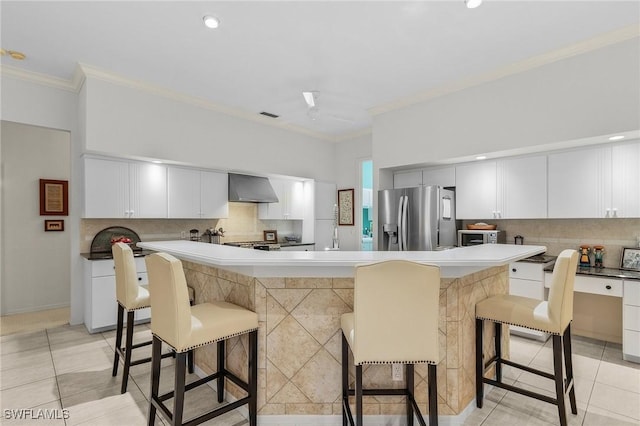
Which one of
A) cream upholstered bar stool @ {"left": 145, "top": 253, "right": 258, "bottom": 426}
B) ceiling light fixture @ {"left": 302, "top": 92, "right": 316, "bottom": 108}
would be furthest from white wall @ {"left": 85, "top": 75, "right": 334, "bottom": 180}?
cream upholstered bar stool @ {"left": 145, "top": 253, "right": 258, "bottom": 426}

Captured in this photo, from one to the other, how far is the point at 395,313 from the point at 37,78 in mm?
4650

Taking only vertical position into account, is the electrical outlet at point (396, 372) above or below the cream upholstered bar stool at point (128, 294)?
below

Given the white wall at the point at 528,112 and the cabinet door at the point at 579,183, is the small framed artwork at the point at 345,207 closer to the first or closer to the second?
the white wall at the point at 528,112

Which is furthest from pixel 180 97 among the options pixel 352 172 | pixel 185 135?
pixel 352 172

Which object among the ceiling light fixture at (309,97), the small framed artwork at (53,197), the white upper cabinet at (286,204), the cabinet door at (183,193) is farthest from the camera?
the white upper cabinet at (286,204)

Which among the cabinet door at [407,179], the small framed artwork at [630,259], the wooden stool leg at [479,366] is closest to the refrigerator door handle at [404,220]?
the cabinet door at [407,179]

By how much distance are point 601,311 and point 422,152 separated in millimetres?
2676

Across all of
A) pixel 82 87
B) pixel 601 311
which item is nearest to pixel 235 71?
pixel 82 87

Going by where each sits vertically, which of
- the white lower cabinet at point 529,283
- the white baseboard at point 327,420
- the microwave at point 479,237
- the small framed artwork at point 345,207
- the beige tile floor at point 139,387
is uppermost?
the small framed artwork at point 345,207

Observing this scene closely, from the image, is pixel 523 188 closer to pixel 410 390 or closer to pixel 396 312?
pixel 410 390

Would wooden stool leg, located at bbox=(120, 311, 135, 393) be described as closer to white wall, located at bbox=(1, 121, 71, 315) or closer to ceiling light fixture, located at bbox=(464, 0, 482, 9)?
white wall, located at bbox=(1, 121, 71, 315)

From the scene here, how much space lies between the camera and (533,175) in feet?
12.2

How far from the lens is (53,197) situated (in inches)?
188

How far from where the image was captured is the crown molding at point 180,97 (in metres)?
3.65
